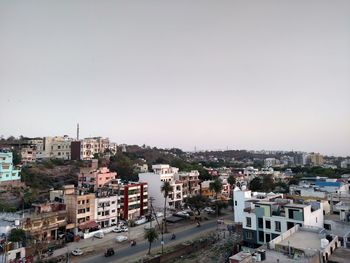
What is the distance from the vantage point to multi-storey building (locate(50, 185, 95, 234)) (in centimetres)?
4081

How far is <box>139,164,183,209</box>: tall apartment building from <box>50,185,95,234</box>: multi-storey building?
54.9ft

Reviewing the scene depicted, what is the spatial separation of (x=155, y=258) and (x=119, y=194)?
2013 cm

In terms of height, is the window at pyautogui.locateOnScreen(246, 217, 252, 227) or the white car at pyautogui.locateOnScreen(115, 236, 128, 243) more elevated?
the window at pyautogui.locateOnScreen(246, 217, 252, 227)

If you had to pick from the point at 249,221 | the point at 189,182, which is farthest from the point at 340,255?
the point at 189,182

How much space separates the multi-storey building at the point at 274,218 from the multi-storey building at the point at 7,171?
43.7 m

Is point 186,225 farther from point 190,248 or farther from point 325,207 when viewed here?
point 325,207

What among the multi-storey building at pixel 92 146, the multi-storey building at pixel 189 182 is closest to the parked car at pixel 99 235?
the multi-storey building at pixel 189 182

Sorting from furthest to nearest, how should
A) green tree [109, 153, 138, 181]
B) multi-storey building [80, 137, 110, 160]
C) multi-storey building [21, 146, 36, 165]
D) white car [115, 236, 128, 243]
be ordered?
multi-storey building [80, 137, 110, 160]
multi-storey building [21, 146, 36, 165]
green tree [109, 153, 138, 181]
white car [115, 236, 128, 243]

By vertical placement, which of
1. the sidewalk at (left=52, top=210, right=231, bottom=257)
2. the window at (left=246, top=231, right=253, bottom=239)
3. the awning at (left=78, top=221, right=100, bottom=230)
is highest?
the window at (left=246, top=231, right=253, bottom=239)

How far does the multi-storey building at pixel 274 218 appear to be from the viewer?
2822cm

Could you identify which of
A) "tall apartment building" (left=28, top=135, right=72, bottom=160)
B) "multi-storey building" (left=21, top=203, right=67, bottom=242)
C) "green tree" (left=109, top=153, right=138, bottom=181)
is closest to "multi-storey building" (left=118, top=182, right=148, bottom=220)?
"multi-storey building" (left=21, top=203, right=67, bottom=242)

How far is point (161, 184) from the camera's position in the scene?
189 feet

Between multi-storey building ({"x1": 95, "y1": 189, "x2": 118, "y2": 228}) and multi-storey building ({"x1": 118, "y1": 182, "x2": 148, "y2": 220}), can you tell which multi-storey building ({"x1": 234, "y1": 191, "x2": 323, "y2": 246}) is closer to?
multi-storey building ({"x1": 95, "y1": 189, "x2": 118, "y2": 228})

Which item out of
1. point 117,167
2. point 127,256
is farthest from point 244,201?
point 117,167
